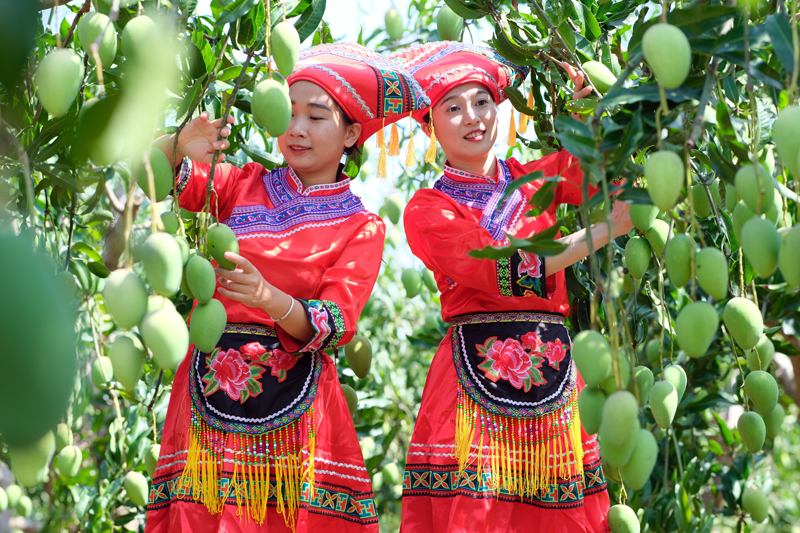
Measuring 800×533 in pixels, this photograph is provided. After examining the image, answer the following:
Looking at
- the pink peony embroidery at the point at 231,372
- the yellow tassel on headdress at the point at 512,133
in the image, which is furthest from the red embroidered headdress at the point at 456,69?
the pink peony embroidery at the point at 231,372

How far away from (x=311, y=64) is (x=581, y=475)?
96 centimetres

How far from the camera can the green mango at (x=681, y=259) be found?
2.81 ft

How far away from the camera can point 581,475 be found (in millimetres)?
1551

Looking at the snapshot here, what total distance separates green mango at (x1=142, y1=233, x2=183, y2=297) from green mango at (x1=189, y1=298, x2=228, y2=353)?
0.41 feet

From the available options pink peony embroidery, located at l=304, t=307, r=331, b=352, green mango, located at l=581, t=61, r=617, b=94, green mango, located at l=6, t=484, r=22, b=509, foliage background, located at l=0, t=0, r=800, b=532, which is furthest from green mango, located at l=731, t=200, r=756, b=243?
green mango, located at l=6, t=484, r=22, b=509

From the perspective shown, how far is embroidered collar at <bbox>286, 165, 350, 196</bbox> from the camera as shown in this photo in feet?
5.38

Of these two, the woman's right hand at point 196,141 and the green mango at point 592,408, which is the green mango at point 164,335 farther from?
the woman's right hand at point 196,141

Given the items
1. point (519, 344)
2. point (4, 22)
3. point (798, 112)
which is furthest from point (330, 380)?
point (4, 22)

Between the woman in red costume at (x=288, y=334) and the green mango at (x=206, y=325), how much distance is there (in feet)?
0.99

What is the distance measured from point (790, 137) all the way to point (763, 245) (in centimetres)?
11

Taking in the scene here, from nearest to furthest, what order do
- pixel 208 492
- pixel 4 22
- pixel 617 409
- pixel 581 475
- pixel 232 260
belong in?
pixel 4 22 < pixel 617 409 < pixel 232 260 < pixel 208 492 < pixel 581 475

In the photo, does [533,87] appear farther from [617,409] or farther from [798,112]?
[617,409]

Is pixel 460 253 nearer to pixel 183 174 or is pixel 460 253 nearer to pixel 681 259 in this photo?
pixel 183 174

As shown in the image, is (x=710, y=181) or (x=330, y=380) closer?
(x=710, y=181)
